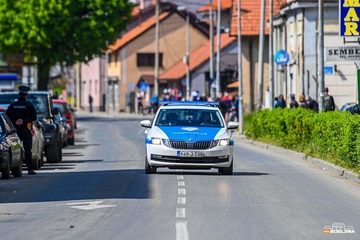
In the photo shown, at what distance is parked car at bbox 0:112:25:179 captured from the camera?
2128cm

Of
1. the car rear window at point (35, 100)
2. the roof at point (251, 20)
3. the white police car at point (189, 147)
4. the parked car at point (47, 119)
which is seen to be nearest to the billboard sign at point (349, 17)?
the white police car at point (189, 147)

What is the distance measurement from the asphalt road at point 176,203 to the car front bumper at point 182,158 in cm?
27

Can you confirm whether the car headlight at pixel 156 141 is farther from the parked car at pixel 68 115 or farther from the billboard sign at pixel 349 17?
the parked car at pixel 68 115

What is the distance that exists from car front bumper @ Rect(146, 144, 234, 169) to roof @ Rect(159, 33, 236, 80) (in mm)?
59791

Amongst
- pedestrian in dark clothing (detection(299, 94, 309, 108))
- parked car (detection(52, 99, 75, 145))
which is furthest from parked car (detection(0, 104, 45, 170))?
pedestrian in dark clothing (detection(299, 94, 309, 108))

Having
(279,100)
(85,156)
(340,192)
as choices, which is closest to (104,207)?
(340,192)

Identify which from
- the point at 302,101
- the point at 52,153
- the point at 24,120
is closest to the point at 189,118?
the point at 24,120

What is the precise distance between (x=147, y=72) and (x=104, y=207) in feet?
266

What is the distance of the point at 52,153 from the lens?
92.9ft

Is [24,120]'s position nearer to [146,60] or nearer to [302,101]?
[302,101]

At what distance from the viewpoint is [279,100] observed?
4556 centimetres

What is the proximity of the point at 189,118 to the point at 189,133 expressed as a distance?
1.07 metres

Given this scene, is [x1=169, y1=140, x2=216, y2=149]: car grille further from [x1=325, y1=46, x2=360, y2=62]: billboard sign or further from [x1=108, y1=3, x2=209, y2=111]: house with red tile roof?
[x1=108, y1=3, x2=209, y2=111]: house with red tile roof

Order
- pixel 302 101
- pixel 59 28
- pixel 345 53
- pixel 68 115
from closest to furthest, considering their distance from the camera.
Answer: pixel 345 53 < pixel 302 101 < pixel 68 115 < pixel 59 28
